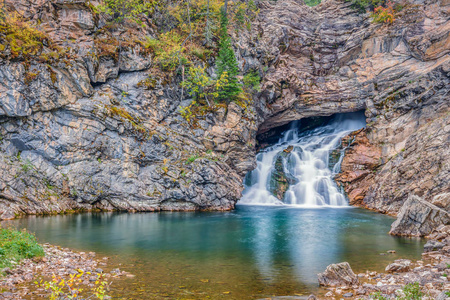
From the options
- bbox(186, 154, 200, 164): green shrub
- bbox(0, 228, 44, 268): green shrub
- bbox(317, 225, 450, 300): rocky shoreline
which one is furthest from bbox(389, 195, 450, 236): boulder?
bbox(0, 228, 44, 268): green shrub

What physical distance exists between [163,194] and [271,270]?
16.3 m

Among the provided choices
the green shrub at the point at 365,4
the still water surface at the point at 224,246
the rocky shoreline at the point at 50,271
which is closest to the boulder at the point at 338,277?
the still water surface at the point at 224,246

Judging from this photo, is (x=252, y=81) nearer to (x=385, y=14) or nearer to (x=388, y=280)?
(x=385, y=14)

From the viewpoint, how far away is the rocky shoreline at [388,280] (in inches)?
313

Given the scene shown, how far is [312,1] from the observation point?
201 feet

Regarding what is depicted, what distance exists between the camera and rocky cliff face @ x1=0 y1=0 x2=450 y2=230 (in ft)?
77.2

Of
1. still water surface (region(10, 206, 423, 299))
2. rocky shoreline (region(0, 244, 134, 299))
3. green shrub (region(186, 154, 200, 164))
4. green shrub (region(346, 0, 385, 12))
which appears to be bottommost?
still water surface (region(10, 206, 423, 299))

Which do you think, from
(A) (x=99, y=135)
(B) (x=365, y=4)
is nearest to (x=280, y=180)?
(A) (x=99, y=135)

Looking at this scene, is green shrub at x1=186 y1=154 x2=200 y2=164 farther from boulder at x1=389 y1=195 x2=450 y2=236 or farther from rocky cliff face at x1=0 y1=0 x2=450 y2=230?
boulder at x1=389 y1=195 x2=450 y2=236

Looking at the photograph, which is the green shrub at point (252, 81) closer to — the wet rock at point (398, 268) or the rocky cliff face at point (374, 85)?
the rocky cliff face at point (374, 85)

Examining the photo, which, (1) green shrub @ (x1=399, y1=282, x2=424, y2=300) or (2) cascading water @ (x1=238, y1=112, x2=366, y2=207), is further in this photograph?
(2) cascading water @ (x1=238, y1=112, x2=366, y2=207)

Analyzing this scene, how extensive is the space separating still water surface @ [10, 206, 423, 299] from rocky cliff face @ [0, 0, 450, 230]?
2907 millimetres

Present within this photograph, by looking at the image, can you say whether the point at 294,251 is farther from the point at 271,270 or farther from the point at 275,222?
the point at 275,222

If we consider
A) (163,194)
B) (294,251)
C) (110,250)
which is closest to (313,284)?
(294,251)
